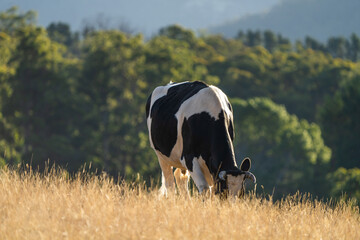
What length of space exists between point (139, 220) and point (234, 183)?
2091mm

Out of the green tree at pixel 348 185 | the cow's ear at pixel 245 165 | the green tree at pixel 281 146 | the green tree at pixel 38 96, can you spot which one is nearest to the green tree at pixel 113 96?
the green tree at pixel 38 96

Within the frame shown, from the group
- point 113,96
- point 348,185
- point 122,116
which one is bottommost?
point 348,185

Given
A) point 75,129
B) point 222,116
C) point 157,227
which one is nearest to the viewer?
point 157,227

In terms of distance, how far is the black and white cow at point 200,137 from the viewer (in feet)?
30.5

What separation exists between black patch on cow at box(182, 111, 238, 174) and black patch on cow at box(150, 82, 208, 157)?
64 centimetres

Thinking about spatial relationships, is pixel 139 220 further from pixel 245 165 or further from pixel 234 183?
pixel 245 165

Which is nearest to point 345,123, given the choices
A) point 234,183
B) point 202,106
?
point 202,106

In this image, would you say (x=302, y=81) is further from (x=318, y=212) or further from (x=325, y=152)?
(x=318, y=212)

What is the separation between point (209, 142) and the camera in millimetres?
9914

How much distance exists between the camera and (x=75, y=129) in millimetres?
56969

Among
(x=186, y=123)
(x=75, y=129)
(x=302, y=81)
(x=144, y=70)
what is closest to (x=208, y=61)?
(x=302, y=81)

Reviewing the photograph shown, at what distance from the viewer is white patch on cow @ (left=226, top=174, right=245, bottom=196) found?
8914mm

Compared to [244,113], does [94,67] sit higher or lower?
higher

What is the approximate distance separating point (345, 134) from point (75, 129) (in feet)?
81.8
